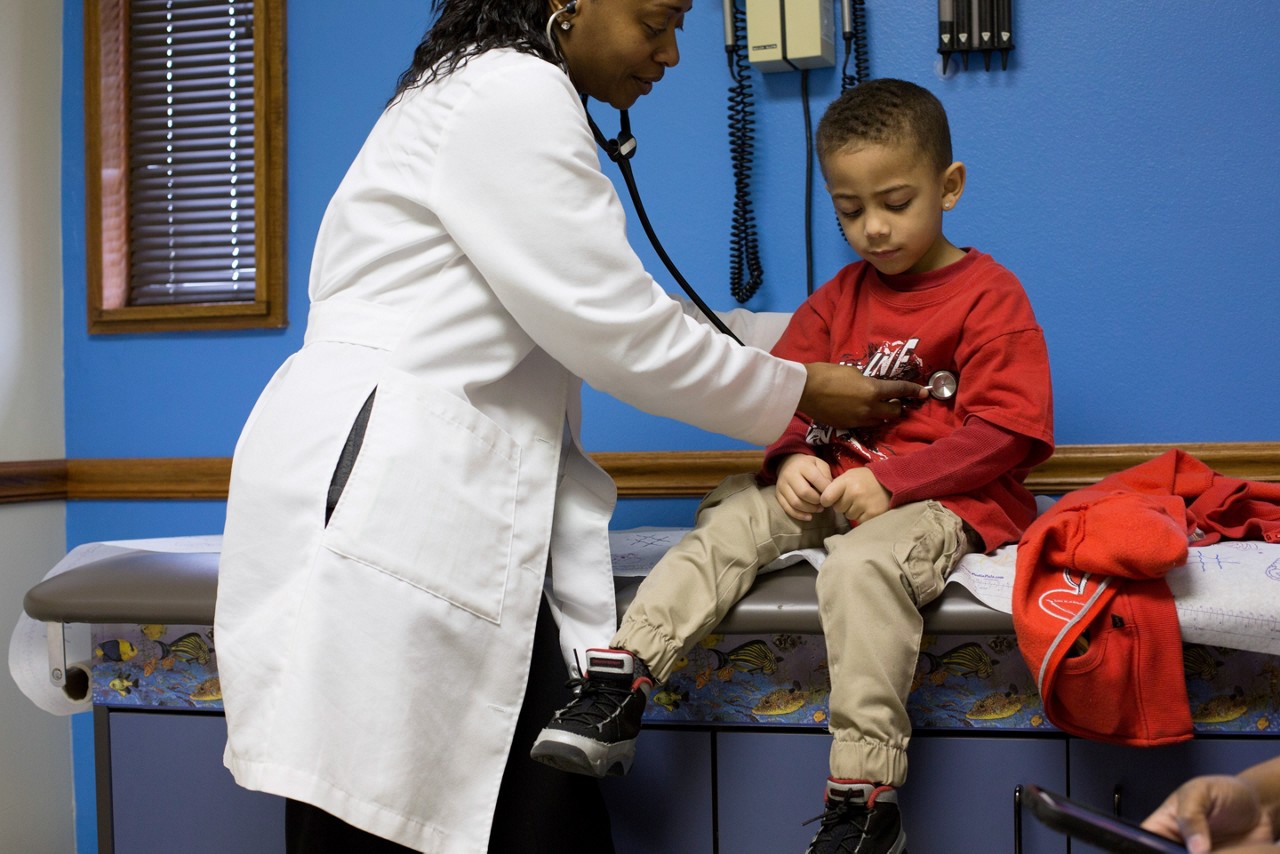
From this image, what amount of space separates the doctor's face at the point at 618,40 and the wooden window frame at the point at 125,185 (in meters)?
1.01

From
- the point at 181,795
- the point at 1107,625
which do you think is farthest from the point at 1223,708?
the point at 181,795

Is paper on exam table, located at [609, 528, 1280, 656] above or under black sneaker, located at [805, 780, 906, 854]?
above

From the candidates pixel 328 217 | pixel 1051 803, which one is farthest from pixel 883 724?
pixel 328 217

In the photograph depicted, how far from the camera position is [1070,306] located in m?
1.83

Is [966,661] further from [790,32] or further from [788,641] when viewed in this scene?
[790,32]

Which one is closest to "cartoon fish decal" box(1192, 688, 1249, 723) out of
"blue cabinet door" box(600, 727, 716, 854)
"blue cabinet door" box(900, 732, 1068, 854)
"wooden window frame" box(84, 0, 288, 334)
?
"blue cabinet door" box(900, 732, 1068, 854)

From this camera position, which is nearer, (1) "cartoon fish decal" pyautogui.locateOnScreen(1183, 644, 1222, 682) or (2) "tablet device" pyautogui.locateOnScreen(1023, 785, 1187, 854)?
(2) "tablet device" pyautogui.locateOnScreen(1023, 785, 1187, 854)

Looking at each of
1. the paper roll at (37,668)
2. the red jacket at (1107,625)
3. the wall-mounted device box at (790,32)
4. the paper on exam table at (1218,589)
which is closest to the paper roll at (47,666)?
the paper roll at (37,668)

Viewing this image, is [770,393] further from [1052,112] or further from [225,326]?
[225,326]

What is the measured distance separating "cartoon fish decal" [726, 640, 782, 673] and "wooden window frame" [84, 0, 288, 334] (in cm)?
120

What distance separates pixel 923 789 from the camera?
4.16 feet

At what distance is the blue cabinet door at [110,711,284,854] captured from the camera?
1.44 m

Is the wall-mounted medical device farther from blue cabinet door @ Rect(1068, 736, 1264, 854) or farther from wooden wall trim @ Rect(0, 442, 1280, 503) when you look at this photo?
blue cabinet door @ Rect(1068, 736, 1264, 854)

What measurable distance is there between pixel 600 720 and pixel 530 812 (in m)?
0.16
